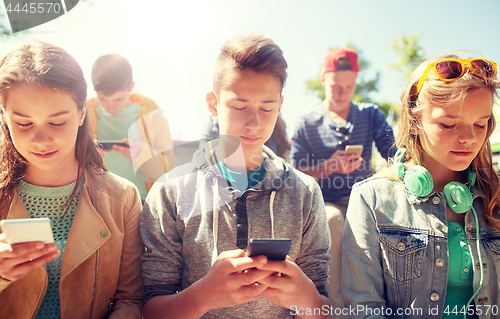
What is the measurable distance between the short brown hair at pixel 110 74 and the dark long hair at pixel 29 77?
4.24ft

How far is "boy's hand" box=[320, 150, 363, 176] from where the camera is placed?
126 inches

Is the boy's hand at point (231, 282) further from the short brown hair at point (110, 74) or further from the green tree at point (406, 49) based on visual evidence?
the green tree at point (406, 49)

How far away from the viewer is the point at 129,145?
2.83m

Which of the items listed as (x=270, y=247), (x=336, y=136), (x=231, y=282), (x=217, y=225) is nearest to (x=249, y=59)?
(x=217, y=225)

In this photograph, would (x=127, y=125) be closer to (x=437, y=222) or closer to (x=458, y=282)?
(x=437, y=222)

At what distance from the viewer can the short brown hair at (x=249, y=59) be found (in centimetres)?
189

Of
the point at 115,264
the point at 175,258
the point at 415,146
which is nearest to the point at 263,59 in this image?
the point at 415,146

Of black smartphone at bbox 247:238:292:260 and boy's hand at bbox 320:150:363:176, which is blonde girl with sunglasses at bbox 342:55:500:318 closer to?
black smartphone at bbox 247:238:292:260

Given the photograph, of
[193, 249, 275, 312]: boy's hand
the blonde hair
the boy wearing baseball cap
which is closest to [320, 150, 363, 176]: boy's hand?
the boy wearing baseball cap

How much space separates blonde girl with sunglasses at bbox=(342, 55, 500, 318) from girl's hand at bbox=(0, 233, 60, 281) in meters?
1.46

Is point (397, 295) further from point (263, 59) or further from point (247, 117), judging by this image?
point (263, 59)

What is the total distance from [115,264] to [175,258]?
32 cm

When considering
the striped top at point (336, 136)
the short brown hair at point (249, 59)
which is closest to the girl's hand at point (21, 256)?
the short brown hair at point (249, 59)

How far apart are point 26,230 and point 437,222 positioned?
1.92 m
